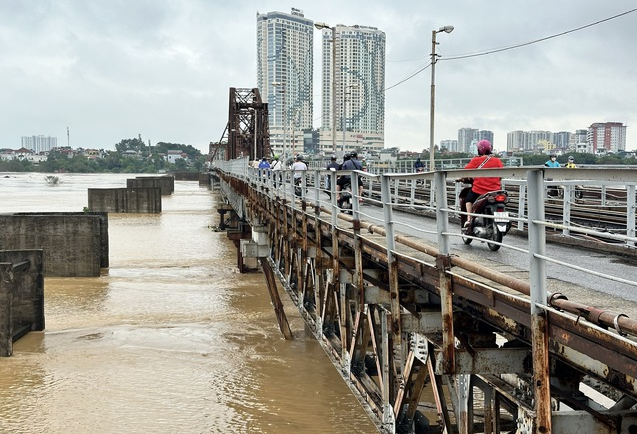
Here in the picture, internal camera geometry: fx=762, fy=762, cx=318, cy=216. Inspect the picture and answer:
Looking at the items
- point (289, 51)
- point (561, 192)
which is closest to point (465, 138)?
point (289, 51)

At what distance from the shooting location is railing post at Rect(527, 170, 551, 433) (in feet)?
13.6

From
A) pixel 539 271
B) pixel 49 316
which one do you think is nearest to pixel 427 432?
pixel 539 271

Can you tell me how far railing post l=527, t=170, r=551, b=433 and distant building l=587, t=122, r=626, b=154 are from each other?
72375 millimetres

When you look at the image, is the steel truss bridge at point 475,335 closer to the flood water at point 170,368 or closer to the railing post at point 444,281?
the railing post at point 444,281

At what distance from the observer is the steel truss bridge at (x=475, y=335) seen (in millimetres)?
4082

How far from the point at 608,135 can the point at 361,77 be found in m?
26.9

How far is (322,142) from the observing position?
96.3 meters

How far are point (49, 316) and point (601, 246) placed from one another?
710 inches

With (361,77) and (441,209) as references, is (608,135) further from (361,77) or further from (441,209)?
(441,209)

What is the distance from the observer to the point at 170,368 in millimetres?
17031

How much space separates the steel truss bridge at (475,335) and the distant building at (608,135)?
67933 mm

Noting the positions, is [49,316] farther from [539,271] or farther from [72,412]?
[539,271]

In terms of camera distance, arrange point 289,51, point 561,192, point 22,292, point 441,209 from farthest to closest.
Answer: point 289,51
point 561,192
point 22,292
point 441,209

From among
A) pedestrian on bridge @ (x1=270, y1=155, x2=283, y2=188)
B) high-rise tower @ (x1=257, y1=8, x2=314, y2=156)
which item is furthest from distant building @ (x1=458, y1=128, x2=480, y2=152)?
pedestrian on bridge @ (x1=270, y1=155, x2=283, y2=188)
